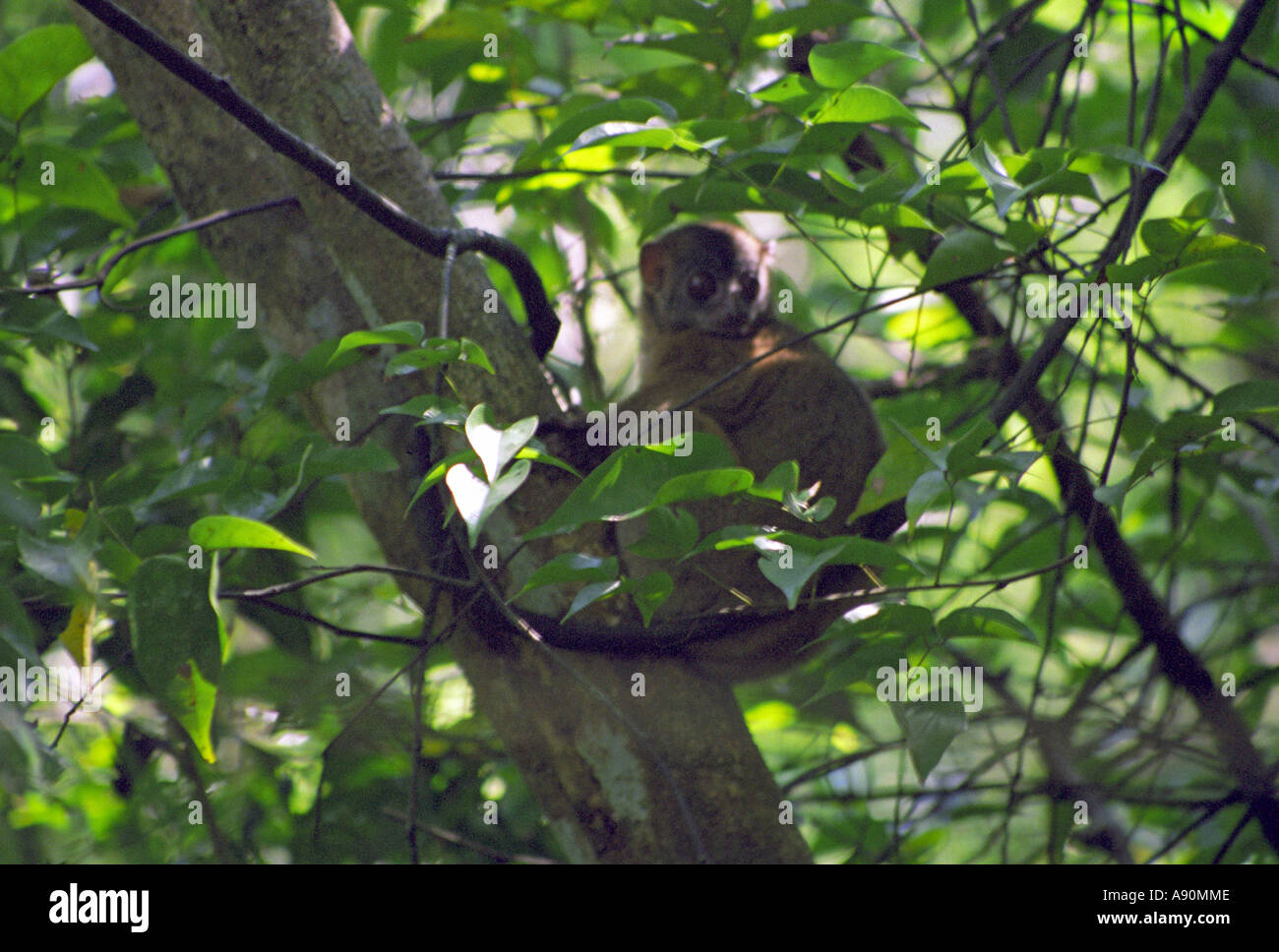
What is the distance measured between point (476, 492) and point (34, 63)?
1869 mm

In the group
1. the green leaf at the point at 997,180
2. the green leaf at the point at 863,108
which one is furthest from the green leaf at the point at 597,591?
the green leaf at the point at 863,108

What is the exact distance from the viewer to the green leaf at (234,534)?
148cm

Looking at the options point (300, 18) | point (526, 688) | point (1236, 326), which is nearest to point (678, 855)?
point (526, 688)

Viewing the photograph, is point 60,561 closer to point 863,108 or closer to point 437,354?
point 437,354

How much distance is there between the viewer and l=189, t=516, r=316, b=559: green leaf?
148 cm

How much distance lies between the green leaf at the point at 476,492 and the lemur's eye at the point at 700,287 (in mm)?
2877

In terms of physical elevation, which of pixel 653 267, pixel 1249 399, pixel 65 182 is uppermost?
pixel 653 267

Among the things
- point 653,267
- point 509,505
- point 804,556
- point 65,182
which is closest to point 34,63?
point 65,182

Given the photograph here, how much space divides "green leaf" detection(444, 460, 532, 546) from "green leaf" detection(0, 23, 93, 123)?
1.78m

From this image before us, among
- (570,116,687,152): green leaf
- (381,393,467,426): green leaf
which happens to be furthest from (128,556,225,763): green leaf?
(570,116,687,152): green leaf

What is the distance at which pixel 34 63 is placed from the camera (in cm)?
242

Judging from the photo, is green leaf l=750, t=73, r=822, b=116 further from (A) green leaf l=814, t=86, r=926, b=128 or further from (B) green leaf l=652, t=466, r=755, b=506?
(B) green leaf l=652, t=466, r=755, b=506

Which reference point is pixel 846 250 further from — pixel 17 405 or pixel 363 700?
pixel 17 405

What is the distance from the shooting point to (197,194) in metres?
2.62
